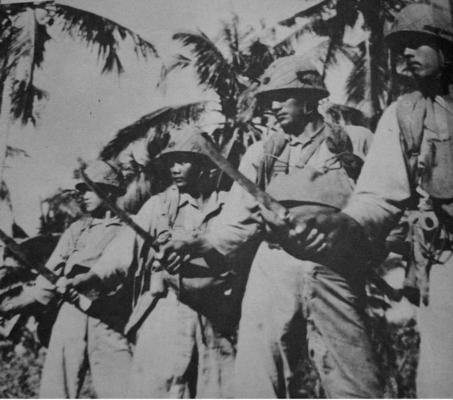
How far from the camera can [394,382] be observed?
3521 millimetres

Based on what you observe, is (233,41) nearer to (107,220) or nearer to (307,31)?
(307,31)

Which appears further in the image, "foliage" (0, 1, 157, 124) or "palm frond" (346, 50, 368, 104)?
"foliage" (0, 1, 157, 124)

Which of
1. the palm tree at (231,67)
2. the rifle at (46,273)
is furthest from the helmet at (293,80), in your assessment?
the rifle at (46,273)

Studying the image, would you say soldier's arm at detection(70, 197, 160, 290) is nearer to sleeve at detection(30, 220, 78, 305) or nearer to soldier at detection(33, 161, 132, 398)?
soldier at detection(33, 161, 132, 398)

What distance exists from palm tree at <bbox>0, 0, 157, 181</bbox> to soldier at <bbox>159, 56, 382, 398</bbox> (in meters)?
1.23

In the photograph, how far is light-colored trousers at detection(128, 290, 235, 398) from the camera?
358 centimetres

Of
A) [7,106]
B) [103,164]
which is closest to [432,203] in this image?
[103,164]

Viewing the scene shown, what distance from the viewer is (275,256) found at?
3.64 meters

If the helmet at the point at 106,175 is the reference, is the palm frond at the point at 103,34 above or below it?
above

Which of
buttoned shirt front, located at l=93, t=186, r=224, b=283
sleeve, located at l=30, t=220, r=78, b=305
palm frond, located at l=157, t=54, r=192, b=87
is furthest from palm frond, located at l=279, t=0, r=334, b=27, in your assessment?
sleeve, located at l=30, t=220, r=78, b=305

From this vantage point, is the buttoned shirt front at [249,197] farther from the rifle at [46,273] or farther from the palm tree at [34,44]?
the palm tree at [34,44]

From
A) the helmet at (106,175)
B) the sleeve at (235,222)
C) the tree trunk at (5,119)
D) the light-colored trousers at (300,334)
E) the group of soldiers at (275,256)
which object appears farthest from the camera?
the tree trunk at (5,119)

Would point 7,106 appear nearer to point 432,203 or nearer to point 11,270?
point 11,270

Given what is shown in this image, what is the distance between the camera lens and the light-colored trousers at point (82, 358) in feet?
12.2
